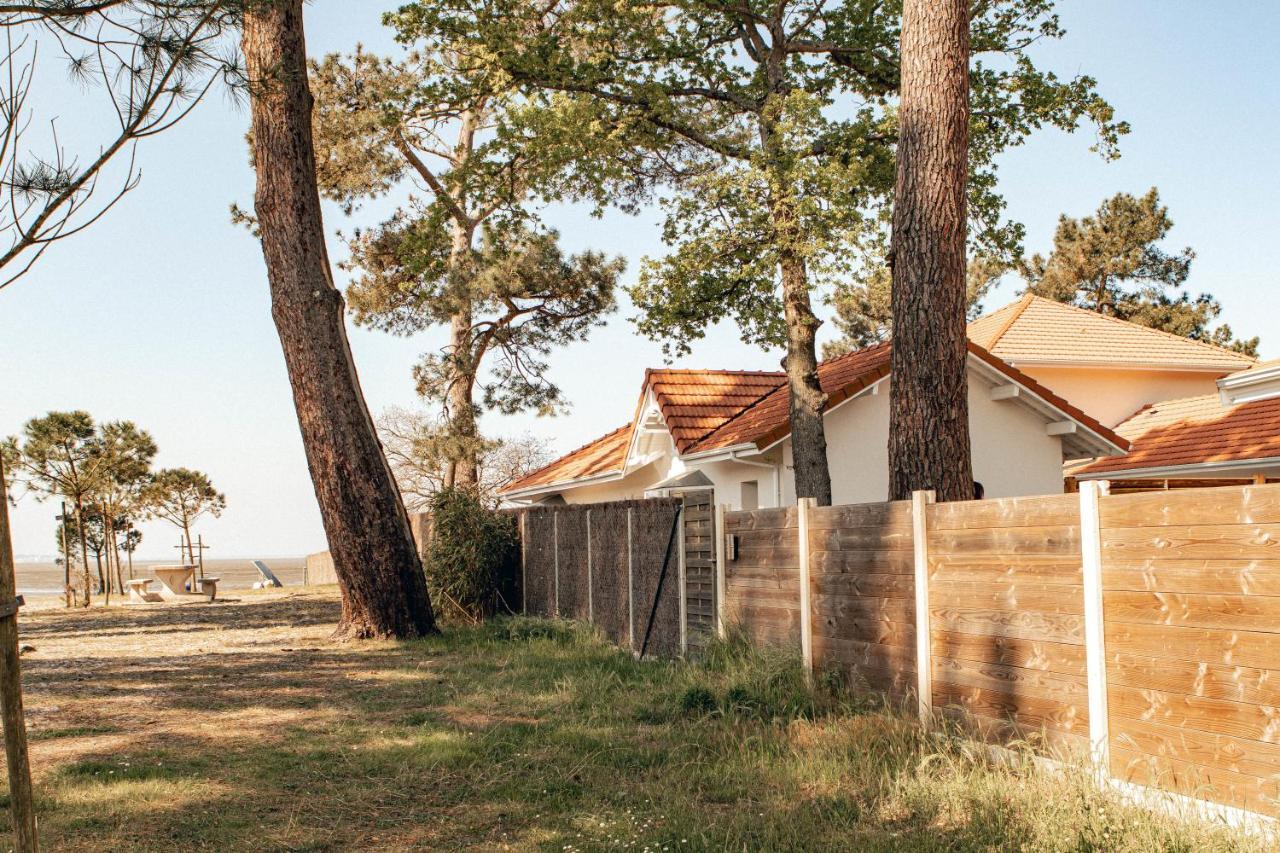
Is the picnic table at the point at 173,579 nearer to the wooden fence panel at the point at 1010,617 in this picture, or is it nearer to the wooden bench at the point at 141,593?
the wooden bench at the point at 141,593

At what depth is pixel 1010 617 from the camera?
6824mm

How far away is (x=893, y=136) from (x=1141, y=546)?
1353 cm

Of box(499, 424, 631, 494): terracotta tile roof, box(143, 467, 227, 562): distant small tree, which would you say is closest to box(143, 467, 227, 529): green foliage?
box(143, 467, 227, 562): distant small tree

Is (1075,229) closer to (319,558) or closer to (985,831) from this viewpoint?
(319,558)

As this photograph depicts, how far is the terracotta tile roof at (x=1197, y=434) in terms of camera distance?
2048cm

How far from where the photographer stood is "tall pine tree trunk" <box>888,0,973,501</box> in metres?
9.42

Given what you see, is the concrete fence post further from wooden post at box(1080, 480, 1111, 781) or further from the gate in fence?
wooden post at box(1080, 480, 1111, 781)

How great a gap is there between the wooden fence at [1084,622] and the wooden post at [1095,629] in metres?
0.01

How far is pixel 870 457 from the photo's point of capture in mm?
19016

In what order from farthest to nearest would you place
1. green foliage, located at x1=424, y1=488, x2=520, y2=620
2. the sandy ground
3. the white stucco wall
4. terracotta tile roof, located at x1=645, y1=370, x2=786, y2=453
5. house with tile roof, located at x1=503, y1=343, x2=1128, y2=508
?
the sandy ground < the white stucco wall < terracotta tile roof, located at x1=645, y1=370, x2=786, y2=453 < house with tile roof, located at x1=503, y1=343, x2=1128, y2=508 < green foliage, located at x1=424, y1=488, x2=520, y2=620

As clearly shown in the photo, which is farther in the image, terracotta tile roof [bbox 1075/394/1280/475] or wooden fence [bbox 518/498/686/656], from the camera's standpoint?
terracotta tile roof [bbox 1075/394/1280/475]

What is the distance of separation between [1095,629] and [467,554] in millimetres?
12071

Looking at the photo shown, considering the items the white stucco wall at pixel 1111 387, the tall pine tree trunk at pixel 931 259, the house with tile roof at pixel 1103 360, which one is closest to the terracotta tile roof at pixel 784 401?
the house with tile roof at pixel 1103 360

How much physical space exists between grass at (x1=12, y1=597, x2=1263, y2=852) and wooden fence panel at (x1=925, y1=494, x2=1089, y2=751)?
1.11 feet
